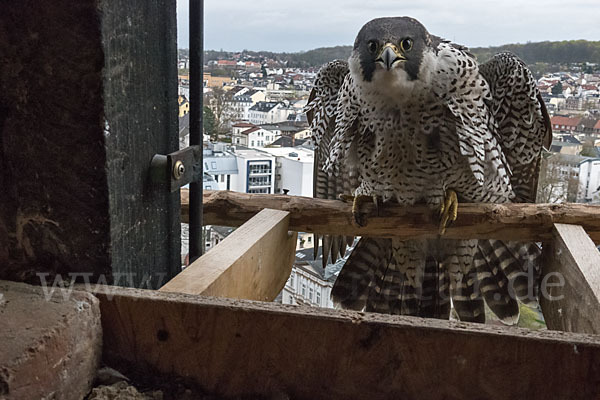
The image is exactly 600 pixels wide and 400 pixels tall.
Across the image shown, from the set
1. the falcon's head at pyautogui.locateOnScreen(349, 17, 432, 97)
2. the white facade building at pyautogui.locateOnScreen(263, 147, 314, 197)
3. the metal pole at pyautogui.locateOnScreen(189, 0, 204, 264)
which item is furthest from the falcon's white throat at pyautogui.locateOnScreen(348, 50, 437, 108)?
the metal pole at pyautogui.locateOnScreen(189, 0, 204, 264)

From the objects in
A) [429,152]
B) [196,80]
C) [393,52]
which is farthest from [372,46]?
[196,80]

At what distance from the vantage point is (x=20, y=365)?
0.68 m

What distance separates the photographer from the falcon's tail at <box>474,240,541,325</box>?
223 centimetres

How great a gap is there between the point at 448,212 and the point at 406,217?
171mm

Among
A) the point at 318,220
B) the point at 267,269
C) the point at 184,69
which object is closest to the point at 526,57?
the point at 318,220

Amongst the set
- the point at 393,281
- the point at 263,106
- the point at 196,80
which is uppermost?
the point at 196,80

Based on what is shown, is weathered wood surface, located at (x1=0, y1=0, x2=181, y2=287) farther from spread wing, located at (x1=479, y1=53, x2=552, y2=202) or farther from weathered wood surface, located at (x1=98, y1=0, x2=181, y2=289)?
spread wing, located at (x1=479, y1=53, x2=552, y2=202)

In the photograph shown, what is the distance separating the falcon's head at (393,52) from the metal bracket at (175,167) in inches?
39.6

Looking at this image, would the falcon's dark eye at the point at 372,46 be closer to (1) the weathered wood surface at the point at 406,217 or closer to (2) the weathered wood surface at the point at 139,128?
(1) the weathered wood surface at the point at 406,217

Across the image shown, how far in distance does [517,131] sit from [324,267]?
991 millimetres

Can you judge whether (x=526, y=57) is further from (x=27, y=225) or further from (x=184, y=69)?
(x=27, y=225)

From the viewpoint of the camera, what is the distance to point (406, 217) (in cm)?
222

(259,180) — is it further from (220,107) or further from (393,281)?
(393,281)

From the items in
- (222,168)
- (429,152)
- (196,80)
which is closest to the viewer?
(196,80)
